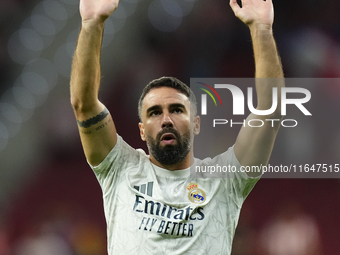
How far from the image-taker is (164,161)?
2.25m

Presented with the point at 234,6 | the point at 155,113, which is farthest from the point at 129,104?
the point at 234,6

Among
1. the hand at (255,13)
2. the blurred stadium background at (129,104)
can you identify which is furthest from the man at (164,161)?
the blurred stadium background at (129,104)

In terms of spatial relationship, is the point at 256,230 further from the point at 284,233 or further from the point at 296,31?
the point at 296,31

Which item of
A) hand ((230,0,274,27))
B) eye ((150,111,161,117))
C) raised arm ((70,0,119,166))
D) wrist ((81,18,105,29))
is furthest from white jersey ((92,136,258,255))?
hand ((230,0,274,27))

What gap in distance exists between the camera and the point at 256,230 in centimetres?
485

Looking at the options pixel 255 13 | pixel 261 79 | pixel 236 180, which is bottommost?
pixel 236 180

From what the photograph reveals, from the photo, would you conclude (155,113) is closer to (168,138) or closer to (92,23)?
(168,138)

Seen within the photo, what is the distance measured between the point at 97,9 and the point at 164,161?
3.30 ft

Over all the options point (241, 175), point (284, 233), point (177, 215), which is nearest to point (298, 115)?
point (284, 233)

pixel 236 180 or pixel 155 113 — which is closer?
pixel 236 180

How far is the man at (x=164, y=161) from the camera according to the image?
78.0 inches

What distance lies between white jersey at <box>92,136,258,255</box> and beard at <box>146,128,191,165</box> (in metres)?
0.08

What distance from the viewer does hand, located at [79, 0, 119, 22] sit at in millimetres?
1984

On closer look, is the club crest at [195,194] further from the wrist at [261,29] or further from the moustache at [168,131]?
the wrist at [261,29]
